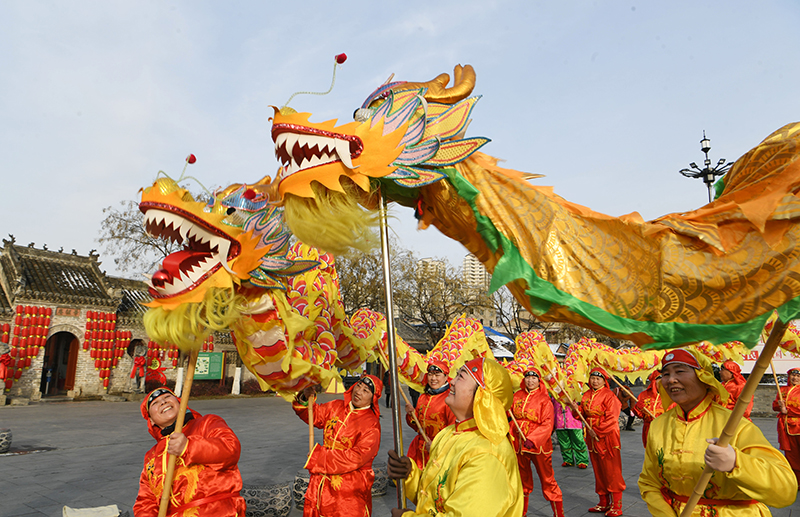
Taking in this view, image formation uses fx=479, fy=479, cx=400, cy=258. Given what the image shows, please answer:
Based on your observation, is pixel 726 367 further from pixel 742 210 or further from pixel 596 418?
pixel 742 210

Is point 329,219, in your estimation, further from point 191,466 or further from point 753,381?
point 191,466

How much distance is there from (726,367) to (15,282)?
71.2 feet

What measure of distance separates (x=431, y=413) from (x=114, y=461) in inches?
233

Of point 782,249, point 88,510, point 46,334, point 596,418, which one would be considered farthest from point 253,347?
point 46,334

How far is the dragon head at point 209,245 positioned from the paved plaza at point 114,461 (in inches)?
150

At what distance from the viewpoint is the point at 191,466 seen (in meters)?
3.25

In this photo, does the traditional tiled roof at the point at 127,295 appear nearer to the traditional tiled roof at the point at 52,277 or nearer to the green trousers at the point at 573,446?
the traditional tiled roof at the point at 52,277

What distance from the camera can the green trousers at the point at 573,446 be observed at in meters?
9.03

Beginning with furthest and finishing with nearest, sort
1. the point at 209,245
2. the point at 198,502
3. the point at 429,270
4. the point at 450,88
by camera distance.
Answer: the point at 429,270, the point at 198,502, the point at 209,245, the point at 450,88

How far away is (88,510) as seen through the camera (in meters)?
3.93

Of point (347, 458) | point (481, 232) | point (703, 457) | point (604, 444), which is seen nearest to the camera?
point (481, 232)

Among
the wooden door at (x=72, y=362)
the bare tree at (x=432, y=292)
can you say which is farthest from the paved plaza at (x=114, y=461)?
the bare tree at (x=432, y=292)

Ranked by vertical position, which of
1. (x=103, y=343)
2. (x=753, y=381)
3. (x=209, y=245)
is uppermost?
(x=103, y=343)

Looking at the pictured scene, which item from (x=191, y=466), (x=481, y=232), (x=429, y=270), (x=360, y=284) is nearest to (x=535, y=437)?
(x=191, y=466)
